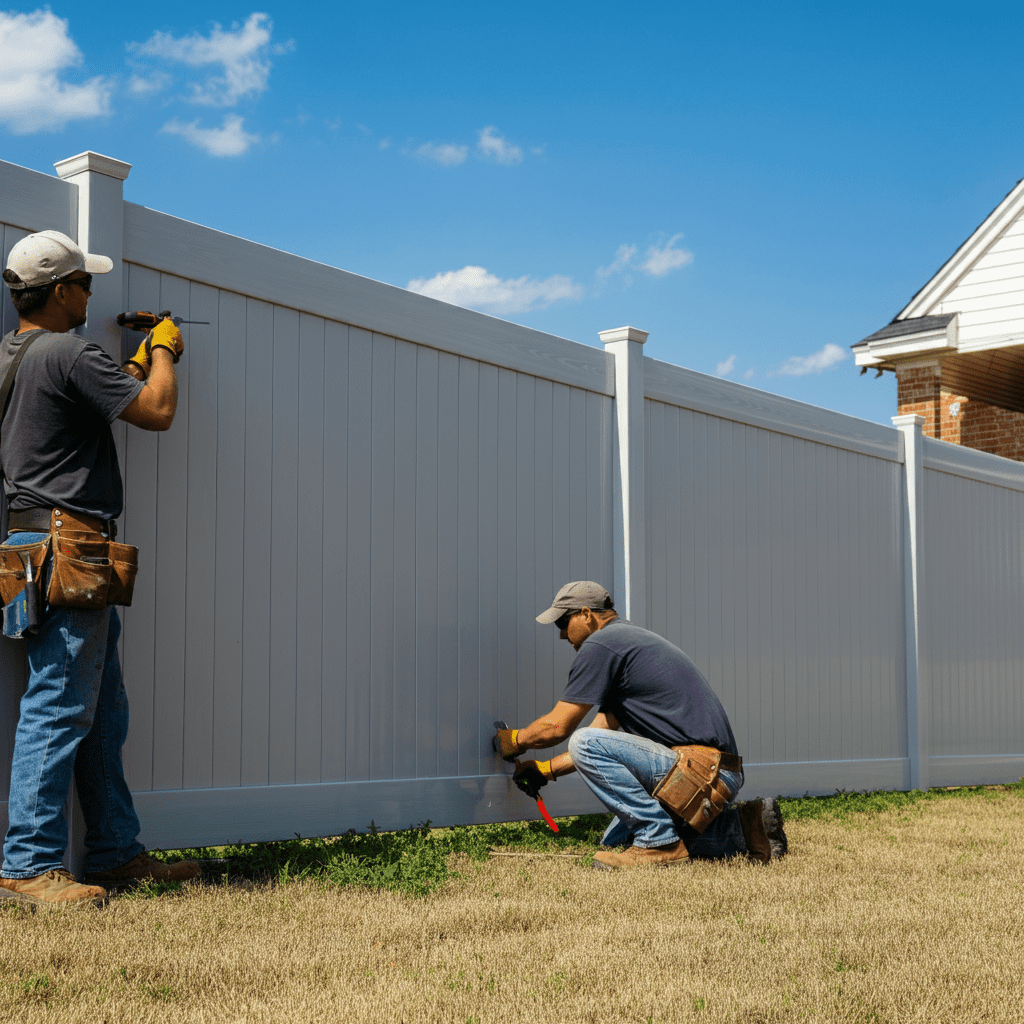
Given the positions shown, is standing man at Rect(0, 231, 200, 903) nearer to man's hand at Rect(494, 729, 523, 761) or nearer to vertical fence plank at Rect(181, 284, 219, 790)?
vertical fence plank at Rect(181, 284, 219, 790)

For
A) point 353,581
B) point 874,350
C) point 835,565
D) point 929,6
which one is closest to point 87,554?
point 353,581

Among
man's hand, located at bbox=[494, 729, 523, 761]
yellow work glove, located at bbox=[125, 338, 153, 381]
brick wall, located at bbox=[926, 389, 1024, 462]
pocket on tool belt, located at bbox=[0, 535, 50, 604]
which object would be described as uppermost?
brick wall, located at bbox=[926, 389, 1024, 462]

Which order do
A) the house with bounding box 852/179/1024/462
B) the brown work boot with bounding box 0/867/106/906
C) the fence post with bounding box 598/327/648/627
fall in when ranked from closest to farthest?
the brown work boot with bounding box 0/867/106/906 < the fence post with bounding box 598/327/648/627 < the house with bounding box 852/179/1024/462

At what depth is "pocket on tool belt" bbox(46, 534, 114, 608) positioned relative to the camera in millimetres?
3688

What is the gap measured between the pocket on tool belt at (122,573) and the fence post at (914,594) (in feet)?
20.9

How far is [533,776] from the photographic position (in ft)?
18.5

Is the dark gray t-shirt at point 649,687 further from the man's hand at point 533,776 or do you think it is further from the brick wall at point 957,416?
the brick wall at point 957,416

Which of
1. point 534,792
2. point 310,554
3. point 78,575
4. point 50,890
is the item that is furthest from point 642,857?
point 78,575

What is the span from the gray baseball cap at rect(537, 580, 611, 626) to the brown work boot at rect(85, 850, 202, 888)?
76.1 inches

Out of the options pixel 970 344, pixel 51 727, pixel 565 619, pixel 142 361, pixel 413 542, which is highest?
pixel 970 344

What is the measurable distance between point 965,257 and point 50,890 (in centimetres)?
1141

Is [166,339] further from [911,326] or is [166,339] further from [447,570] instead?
[911,326]

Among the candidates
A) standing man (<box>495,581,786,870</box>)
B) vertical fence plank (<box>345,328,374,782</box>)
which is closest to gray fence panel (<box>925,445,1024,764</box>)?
standing man (<box>495,581,786,870</box>)

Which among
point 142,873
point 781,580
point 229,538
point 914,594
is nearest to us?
point 142,873
